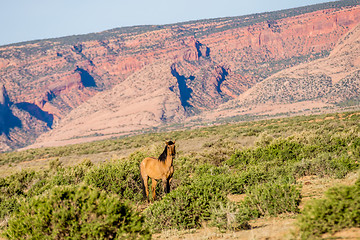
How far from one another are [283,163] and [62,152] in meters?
47.8

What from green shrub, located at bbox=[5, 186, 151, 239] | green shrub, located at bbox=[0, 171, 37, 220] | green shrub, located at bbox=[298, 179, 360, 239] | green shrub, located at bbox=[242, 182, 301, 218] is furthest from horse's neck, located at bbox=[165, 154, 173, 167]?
green shrub, located at bbox=[298, 179, 360, 239]

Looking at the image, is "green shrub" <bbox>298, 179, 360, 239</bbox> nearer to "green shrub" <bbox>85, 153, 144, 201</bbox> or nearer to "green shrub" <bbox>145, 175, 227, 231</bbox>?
"green shrub" <bbox>145, 175, 227, 231</bbox>

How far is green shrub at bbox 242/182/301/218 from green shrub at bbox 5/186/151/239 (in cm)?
366

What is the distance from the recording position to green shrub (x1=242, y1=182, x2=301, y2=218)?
33.3ft

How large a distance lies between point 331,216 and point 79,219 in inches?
174

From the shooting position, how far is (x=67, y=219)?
7.32 m


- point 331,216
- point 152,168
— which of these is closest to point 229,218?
point 331,216

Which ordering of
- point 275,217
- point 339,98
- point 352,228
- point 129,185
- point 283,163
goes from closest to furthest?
point 352,228
point 275,217
point 129,185
point 283,163
point 339,98

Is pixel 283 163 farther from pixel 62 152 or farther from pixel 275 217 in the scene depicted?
pixel 62 152

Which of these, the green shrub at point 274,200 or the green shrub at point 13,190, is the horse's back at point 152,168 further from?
the green shrub at point 13,190

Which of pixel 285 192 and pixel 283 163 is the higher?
pixel 285 192

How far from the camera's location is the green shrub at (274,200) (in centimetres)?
1015

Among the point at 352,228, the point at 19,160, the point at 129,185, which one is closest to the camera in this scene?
the point at 352,228

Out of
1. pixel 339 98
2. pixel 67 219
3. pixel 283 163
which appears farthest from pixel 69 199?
pixel 339 98
